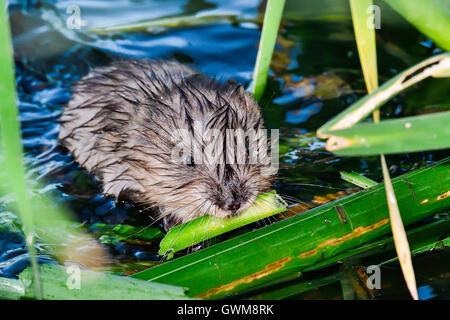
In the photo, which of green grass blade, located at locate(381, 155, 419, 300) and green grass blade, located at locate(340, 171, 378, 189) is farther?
green grass blade, located at locate(340, 171, 378, 189)

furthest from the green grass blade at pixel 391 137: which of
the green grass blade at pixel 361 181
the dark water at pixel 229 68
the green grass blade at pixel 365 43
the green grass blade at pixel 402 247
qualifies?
the dark water at pixel 229 68

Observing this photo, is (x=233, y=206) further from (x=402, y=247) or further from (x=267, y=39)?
(x=267, y=39)

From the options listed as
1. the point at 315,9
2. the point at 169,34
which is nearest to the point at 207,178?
the point at 169,34

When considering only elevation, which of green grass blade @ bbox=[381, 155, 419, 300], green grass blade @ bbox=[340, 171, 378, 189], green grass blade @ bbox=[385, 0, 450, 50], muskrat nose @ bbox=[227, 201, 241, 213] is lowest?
green grass blade @ bbox=[381, 155, 419, 300]

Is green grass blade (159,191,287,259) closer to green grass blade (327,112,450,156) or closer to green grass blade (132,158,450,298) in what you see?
green grass blade (132,158,450,298)

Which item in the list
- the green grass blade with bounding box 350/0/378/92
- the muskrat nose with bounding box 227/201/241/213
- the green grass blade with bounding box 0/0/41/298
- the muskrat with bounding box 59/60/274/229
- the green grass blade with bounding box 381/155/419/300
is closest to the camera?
the green grass blade with bounding box 0/0/41/298

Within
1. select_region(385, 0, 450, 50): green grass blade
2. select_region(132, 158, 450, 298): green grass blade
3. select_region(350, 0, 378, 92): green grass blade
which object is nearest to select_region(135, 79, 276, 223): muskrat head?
select_region(132, 158, 450, 298): green grass blade

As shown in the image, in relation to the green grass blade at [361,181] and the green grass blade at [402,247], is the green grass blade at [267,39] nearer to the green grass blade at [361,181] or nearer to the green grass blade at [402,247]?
the green grass blade at [361,181]

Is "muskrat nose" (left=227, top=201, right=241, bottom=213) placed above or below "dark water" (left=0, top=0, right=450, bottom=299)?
below
